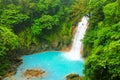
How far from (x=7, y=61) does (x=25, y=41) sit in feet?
→ 15.4

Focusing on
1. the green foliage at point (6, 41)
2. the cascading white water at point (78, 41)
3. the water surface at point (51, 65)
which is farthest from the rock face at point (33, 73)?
the cascading white water at point (78, 41)

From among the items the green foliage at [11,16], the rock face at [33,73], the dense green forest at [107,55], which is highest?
the green foliage at [11,16]

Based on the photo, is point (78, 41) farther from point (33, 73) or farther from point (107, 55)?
point (107, 55)

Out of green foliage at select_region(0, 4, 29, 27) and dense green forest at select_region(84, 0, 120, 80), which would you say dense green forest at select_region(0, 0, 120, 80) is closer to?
green foliage at select_region(0, 4, 29, 27)

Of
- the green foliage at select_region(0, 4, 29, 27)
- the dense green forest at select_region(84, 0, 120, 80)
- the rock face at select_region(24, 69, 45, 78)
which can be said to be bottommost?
the rock face at select_region(24, 69, 45, 78)

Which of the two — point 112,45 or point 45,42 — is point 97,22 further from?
point 112,45

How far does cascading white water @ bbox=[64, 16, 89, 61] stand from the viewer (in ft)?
92.7

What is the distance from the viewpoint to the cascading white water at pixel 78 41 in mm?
28253

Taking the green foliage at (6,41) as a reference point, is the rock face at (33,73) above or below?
below

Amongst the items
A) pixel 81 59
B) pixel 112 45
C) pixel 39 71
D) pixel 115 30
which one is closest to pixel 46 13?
pixel 81 59

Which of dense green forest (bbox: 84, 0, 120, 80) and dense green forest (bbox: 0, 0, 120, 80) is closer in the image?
dense green forest (bbox: 84, 0, 120, 80)

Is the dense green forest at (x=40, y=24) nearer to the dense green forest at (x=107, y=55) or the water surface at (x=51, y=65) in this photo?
the water surface at (x=51, y=65)

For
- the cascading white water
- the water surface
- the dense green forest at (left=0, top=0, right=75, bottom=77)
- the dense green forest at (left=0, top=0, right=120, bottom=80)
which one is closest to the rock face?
the water surface

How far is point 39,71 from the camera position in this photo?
23438mm
